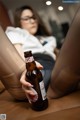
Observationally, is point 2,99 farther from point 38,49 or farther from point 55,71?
point 38,49

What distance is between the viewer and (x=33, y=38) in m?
1.54

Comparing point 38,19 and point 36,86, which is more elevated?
point 36,86

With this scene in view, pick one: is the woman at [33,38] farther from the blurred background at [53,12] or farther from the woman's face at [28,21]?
the blurred background at [53,12]

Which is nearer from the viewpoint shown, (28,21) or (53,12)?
(28,21)

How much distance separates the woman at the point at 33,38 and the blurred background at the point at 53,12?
0.45 feet

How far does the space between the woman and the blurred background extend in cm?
14

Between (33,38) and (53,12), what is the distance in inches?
19.1

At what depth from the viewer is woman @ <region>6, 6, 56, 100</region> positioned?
4.62ft

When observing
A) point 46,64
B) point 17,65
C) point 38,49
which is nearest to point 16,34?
point 38,49

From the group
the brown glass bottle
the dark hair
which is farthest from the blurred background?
the brown glass bottle

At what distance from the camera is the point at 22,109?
1010mm

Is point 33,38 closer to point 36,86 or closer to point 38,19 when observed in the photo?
point 38,19

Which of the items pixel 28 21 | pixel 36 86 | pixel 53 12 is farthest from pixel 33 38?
pixel 36 86

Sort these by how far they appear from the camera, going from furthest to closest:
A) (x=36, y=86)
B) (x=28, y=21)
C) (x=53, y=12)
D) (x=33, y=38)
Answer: (x=53, y=12) → (x=28, y=21) → (x=33, y=38) → (x=36, y=86)
